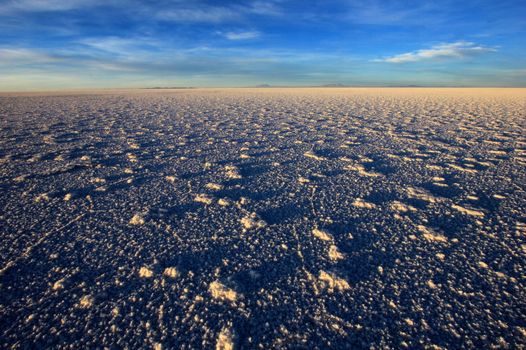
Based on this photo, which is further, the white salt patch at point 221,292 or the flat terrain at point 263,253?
the white salt patch at point 221,292

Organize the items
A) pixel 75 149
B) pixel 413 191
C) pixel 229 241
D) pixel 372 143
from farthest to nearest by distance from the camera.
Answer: pixel 372 143 < pixel 75 149 < pixel 413 191 < pixel 229 241

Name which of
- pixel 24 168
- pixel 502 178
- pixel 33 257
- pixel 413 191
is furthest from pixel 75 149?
pixel 502 178

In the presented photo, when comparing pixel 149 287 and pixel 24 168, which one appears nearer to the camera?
pixel 149 287

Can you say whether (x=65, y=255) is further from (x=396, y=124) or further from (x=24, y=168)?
(x=396, y=124)

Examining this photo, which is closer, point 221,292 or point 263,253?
point 221,292

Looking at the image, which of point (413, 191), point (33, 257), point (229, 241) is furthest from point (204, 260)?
point (413, 191)

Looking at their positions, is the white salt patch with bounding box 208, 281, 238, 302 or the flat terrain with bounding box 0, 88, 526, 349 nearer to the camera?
the flat terrain with bounding box 0, 88, 526, 349

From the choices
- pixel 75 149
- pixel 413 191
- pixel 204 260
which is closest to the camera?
pixel 204 260

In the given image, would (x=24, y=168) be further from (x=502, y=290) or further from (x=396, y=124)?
(x=396, y=124)
